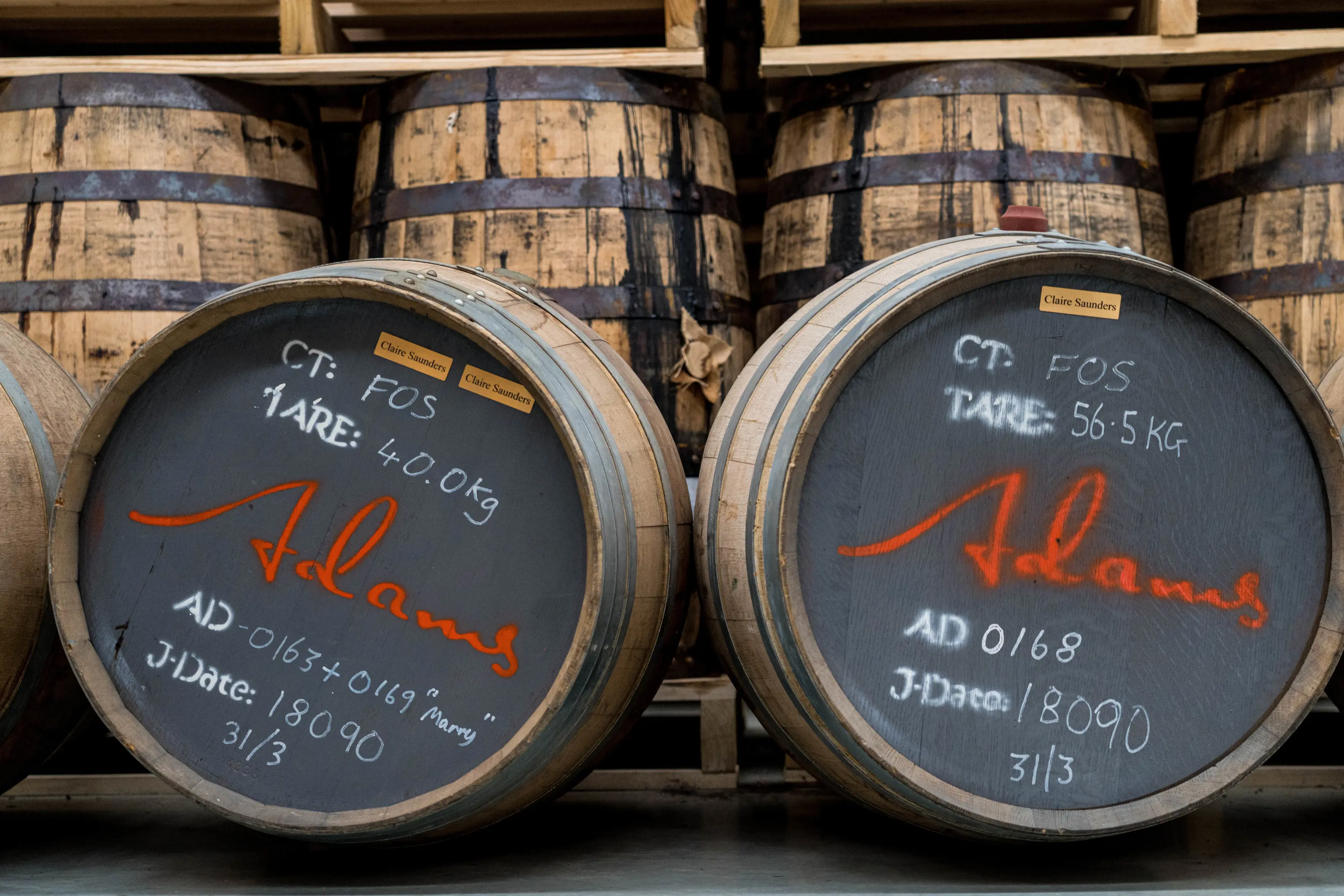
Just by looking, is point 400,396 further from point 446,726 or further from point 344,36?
point 344,36

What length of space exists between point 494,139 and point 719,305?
0.67m

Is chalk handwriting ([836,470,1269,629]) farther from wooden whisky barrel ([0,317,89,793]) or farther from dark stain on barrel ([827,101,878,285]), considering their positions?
wooden whisky barrel ([0,317,89,793])

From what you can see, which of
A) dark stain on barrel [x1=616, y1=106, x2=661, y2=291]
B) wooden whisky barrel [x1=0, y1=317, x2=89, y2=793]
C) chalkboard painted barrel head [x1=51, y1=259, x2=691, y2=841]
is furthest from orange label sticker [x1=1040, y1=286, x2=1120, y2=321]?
wooden whisky barrel [x1=0, y1=317, x2=89, y2=793]

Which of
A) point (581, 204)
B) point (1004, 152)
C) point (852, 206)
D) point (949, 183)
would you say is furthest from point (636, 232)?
point (1004, 152)

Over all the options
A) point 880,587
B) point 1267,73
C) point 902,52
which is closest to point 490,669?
point 880,587

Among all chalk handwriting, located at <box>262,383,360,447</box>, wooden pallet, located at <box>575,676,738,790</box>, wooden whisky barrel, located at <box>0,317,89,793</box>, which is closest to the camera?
chalk handwriting, located at <box>262,383,360,447</box>

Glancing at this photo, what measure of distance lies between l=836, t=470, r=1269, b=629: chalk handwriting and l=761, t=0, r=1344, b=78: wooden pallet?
138 cm

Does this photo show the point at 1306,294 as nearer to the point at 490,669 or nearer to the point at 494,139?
→ the point at 494,139

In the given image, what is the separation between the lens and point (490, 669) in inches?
76.1

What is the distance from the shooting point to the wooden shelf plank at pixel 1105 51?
2.87 meters

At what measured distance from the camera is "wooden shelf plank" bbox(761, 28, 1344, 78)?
2869 mm

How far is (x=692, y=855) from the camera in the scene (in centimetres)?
218

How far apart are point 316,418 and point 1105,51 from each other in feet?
6.82

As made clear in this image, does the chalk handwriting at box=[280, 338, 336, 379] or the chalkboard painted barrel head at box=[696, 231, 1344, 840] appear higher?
the chalk handwriting at box=[280, 338, 336, 379]
